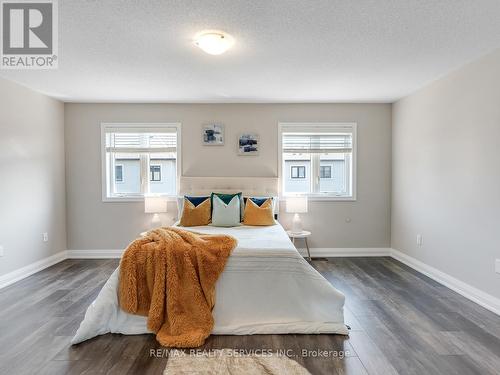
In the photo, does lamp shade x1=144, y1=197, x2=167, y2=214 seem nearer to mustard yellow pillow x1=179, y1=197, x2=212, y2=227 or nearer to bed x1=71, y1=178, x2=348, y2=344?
mustard yellow pillow x1=179, y1=197, x2=212, y2=227

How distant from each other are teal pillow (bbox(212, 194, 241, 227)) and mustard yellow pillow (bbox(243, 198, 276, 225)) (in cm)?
12

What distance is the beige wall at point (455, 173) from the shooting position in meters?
2.78

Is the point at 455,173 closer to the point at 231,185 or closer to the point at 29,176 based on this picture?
the point at 231,185

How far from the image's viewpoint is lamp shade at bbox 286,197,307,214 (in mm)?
4316

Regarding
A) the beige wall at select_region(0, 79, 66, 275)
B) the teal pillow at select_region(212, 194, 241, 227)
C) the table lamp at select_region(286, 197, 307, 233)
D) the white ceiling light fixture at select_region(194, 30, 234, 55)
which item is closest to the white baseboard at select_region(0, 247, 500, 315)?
the beige wall at select_region(0, 79, 66, 275)

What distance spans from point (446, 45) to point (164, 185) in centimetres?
406

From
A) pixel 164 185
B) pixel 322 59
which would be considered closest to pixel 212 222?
pixel 164 185

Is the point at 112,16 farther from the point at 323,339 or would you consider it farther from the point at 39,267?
the point at 39,267

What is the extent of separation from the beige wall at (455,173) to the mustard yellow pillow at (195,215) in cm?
296

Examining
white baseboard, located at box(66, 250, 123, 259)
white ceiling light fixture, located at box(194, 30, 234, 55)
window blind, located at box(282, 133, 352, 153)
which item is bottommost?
white baseboard, located at box(66, 250, 123, 259)

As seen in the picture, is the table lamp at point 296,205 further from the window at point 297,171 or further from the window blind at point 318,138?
the window blind at point 318,138

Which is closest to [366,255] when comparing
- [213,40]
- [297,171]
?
[297,171]
